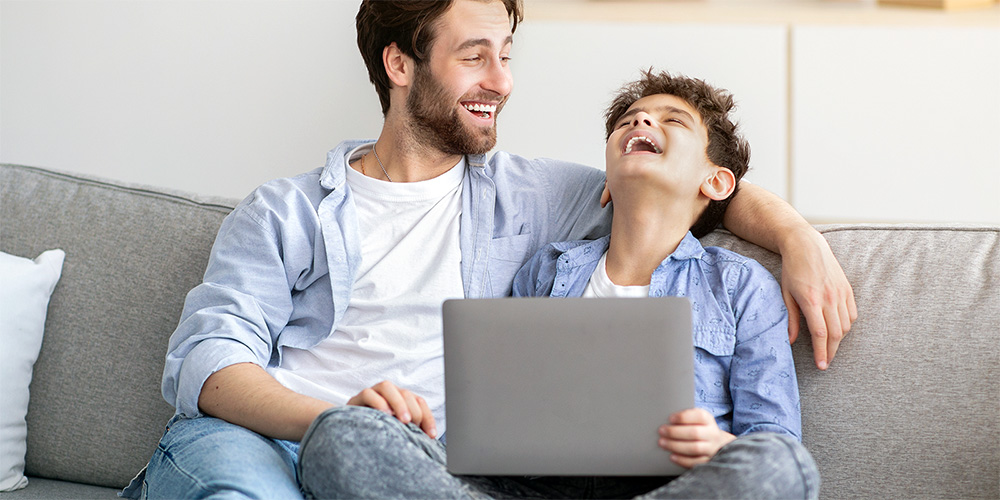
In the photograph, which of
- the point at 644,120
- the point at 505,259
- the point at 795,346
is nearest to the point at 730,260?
the point at 795,346

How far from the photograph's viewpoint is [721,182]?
162cm

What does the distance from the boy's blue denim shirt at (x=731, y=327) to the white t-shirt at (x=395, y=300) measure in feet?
0.64

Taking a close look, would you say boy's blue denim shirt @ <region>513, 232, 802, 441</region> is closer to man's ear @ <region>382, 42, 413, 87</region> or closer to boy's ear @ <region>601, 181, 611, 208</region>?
boy's ear @ <region>601, 181, 611, 208</region>

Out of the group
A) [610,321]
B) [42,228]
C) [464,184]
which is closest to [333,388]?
[464,184]

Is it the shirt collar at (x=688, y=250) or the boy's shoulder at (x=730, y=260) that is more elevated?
the shirt collar at (x=688, y=250)

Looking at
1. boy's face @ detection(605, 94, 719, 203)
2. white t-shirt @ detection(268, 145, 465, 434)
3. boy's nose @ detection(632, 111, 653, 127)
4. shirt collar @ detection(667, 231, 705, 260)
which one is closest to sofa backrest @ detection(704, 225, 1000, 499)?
shirt collar @ detection(667, 231, 705, 260)

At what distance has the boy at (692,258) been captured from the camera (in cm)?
139

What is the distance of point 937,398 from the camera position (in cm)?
142

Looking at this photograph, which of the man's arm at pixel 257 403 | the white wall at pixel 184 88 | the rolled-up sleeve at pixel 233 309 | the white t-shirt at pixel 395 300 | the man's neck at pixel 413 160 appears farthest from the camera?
the white wall at pixel 184 88

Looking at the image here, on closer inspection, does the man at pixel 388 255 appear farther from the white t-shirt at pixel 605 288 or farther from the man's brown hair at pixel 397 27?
the white t-shirt at pixel 605 288

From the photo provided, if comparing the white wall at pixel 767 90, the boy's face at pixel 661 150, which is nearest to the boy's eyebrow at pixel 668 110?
the boy's face at pixel 661 150

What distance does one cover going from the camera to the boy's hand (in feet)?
3.59

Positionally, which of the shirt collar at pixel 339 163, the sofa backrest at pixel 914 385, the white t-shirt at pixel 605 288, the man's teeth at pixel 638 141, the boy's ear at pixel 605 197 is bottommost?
the sofa backrest at pixel 914 385

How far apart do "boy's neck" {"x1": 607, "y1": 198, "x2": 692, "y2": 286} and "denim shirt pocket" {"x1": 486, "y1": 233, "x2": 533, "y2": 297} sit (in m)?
0.18
